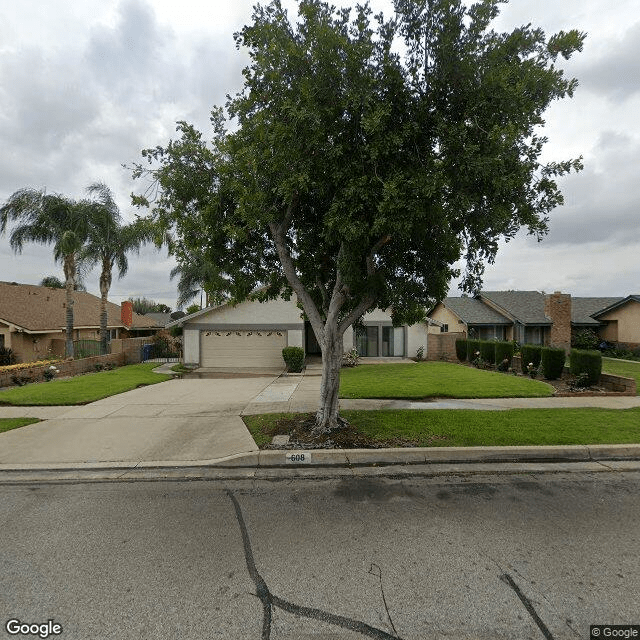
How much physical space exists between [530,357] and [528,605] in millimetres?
14572

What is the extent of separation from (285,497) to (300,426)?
2929mm

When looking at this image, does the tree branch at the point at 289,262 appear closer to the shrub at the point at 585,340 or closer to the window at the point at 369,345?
the window at the point at 369,345

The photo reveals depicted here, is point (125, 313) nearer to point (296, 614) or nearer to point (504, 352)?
point (504, 352)

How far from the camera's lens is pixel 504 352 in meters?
17.7

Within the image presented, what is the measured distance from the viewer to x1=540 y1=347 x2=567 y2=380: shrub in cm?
1413

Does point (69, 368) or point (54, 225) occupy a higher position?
point (54, 225)

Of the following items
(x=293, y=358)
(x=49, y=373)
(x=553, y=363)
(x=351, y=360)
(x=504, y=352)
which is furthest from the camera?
(x=351, y=360)

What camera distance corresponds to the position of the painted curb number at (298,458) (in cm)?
631

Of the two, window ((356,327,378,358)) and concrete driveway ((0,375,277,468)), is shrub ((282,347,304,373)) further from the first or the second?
concrete driveway ((0,375,277,468))

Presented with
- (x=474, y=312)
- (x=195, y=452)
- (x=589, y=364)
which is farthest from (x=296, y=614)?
(x=474, y=312)

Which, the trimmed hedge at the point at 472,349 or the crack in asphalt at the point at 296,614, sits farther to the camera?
the trimmed hedge at the point at 472,349

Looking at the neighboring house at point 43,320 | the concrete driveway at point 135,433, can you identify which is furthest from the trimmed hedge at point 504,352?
the neighboring house at point 43,320

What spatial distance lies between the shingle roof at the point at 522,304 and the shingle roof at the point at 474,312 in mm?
642

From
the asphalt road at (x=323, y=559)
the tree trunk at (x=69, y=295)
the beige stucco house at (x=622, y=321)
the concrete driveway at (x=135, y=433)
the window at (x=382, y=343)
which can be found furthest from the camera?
the beige stucco house at (x=622, y=321)
